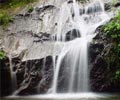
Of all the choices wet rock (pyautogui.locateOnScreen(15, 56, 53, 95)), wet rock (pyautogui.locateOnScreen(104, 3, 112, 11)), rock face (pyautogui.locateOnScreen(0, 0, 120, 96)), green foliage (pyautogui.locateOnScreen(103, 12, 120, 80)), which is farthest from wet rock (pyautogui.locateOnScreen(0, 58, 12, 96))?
wet rock (pyautogui.locateOnScreen(104, 3, 112, 11))

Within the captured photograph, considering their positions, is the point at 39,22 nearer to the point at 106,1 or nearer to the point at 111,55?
the point at 106,1

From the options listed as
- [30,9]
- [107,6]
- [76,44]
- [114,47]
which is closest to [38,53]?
[76,44]

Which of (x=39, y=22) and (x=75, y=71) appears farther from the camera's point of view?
(x=39, y=22)

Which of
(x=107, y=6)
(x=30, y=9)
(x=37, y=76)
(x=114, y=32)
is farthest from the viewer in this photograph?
(x=30, y=9)

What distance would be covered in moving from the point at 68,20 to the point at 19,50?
2.25 meters

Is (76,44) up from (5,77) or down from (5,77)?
up

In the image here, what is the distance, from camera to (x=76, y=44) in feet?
41.0

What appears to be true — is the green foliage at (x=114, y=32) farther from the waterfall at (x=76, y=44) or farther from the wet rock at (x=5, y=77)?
the wet rock at (x=5, y=77)

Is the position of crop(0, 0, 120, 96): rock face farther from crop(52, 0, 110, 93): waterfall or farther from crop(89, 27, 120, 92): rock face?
crop(52, 0, 110, 93): waterfall

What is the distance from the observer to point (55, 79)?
39.8 ft

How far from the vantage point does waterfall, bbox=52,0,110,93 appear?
38.8 feet

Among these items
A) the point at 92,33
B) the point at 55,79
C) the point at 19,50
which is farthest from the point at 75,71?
the point at 19,50

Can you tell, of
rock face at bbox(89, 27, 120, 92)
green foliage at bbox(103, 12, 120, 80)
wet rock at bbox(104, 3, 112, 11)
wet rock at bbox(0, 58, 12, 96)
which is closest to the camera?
green foliage at bbox(103, 12, 120, 80)

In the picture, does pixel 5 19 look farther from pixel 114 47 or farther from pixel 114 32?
pixel 114 47
